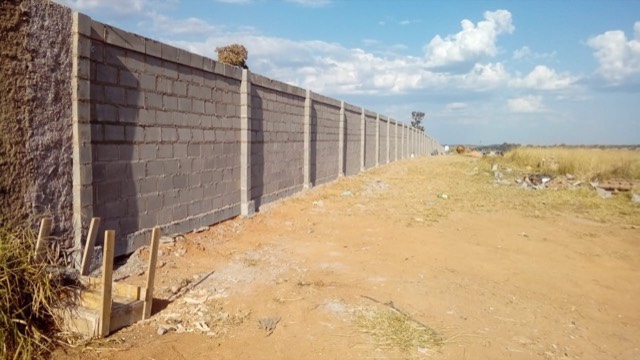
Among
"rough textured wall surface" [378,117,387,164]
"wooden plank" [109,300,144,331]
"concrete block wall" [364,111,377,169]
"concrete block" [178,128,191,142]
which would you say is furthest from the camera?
"rough textured wall surface" [378,117,387,164]

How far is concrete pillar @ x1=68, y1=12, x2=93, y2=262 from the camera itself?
13.7ft

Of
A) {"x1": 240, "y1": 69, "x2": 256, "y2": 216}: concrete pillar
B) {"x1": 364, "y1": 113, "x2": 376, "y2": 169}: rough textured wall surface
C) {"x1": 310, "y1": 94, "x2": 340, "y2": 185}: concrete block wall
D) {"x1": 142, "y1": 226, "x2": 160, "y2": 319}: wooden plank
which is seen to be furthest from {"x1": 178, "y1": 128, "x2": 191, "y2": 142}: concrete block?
{"x1": 364, "y1": 113, "x2": 376, "y2": 169}: rough textured wall surface

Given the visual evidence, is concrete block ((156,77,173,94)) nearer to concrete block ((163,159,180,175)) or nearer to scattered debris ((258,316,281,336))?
concrete block ((163,159,180,175))

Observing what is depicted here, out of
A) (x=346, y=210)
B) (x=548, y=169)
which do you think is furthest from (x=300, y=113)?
(x=548, y=169)

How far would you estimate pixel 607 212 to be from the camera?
1038cm

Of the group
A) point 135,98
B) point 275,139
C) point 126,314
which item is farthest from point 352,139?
point 126,314

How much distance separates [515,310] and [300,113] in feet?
24.6

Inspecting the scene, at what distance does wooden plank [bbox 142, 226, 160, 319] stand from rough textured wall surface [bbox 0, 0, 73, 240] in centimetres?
116

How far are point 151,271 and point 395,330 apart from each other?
6.62 feet

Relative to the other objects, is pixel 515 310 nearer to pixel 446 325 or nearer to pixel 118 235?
pixel 446 325

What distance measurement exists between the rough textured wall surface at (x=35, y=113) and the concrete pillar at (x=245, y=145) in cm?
366

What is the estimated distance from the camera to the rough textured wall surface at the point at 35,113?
11.6ft

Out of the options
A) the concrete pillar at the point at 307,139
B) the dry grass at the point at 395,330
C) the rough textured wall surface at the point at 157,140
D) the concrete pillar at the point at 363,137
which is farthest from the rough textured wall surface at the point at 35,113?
the concrete pillar at the point at 363,137

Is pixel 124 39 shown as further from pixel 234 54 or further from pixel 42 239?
pixel 234 54
